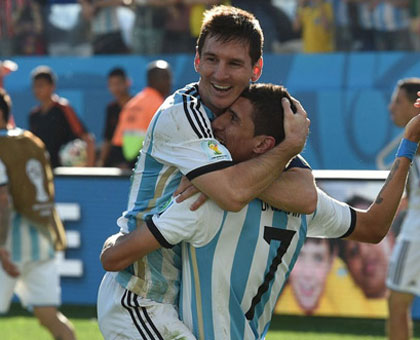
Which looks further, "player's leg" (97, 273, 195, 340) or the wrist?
the wrist

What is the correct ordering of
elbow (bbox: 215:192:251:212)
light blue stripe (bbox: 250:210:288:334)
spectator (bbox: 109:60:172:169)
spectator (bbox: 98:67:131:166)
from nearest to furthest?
elbow (bbox: 215:192:251:212), light blue stripe (bbox: 250:210:288:334), spectator (bbox: 109:60:172:169), spectator (bbox: 98:67:131:166)

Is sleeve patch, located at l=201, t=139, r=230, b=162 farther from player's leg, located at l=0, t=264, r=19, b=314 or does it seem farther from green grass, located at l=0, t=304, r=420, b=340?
green grass, located at l=0, t=304, r=420, b=340

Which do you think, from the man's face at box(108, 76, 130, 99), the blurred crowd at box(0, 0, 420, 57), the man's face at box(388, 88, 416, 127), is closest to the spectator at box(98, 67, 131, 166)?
the man's face at box(108, 76, 130, 99)

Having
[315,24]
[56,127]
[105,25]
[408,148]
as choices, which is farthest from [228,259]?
[105,25]

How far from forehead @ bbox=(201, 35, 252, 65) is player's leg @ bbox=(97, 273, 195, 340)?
3.28ft

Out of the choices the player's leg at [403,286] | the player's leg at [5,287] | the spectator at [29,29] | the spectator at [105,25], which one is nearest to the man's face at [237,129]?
the player's leg at [403,286]

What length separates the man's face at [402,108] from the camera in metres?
7.91

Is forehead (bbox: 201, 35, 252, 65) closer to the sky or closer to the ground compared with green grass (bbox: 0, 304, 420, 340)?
closer to the sky

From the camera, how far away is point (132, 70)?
13773 mm

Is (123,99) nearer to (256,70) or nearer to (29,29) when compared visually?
(29,29)

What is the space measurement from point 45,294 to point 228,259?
14.5 feet

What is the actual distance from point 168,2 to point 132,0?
21.9 inches

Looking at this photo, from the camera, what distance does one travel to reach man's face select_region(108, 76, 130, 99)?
12211mm

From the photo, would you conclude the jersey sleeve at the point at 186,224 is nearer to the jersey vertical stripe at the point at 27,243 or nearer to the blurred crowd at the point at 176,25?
the jersey vertical stripe at the point at 27,243
